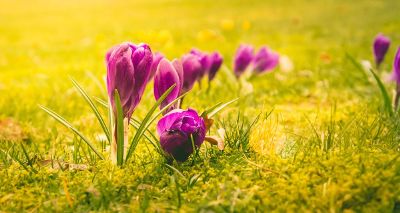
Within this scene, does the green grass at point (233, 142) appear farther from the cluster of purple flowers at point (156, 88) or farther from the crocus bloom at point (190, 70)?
the crocus bloom at point (190, 70)

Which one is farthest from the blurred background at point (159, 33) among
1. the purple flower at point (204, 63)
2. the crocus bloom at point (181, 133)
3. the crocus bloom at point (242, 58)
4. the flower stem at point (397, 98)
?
the flower stem at point (397, 98)

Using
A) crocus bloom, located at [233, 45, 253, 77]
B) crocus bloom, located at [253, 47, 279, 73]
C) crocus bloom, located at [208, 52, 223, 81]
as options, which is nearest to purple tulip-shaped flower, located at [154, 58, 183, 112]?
crocus bloom, located at [208, 52, 223, 81]

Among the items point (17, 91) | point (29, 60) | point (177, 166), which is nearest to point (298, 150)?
point (177, 166)

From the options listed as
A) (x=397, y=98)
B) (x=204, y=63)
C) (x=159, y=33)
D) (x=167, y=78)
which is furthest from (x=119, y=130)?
(x=159, y=33)

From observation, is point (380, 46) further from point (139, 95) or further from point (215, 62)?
point (139, 95)

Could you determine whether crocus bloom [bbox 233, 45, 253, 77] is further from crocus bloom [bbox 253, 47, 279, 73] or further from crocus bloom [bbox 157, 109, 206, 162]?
crocus bloom [bbox 157, 109, 206, 162]

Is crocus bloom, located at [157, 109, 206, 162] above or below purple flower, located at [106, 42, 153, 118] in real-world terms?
below
